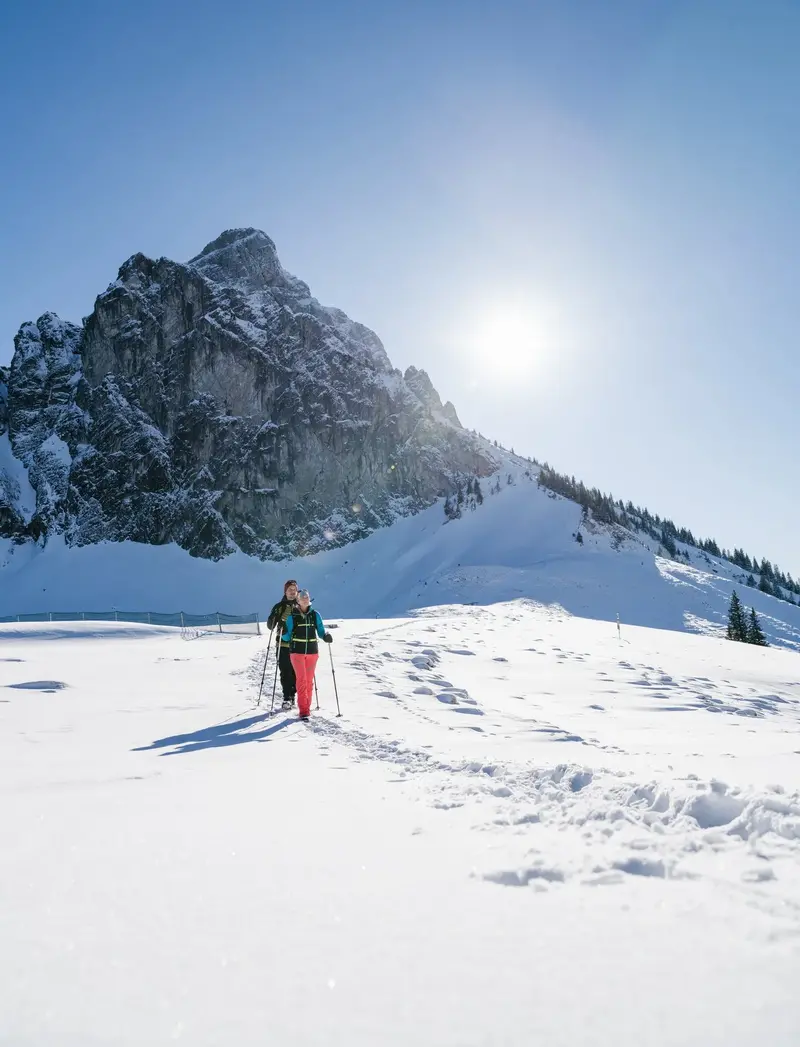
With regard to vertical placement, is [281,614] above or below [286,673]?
above

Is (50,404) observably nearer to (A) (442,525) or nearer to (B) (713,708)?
(A) (442,525)

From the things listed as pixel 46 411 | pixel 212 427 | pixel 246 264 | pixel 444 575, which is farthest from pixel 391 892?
pixel 246 264

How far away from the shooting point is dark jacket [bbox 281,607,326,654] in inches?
399

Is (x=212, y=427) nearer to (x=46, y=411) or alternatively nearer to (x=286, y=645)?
(x=46, y=411)

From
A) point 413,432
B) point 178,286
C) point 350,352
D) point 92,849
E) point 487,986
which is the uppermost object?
point 178,286

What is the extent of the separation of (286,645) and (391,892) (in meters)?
8.19

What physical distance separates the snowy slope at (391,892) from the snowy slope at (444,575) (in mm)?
52945

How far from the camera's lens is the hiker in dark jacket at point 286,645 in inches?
415

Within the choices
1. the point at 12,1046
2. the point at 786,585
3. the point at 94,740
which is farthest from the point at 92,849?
A: the point at 786,585

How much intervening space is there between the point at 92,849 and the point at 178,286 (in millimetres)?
134769

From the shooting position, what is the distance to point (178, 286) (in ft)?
396

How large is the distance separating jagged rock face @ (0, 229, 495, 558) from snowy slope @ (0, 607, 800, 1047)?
346 ft

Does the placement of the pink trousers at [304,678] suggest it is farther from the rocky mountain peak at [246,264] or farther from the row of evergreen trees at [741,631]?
the rocky mountain peak at [246,264]

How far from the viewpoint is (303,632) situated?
1026 centimetres
